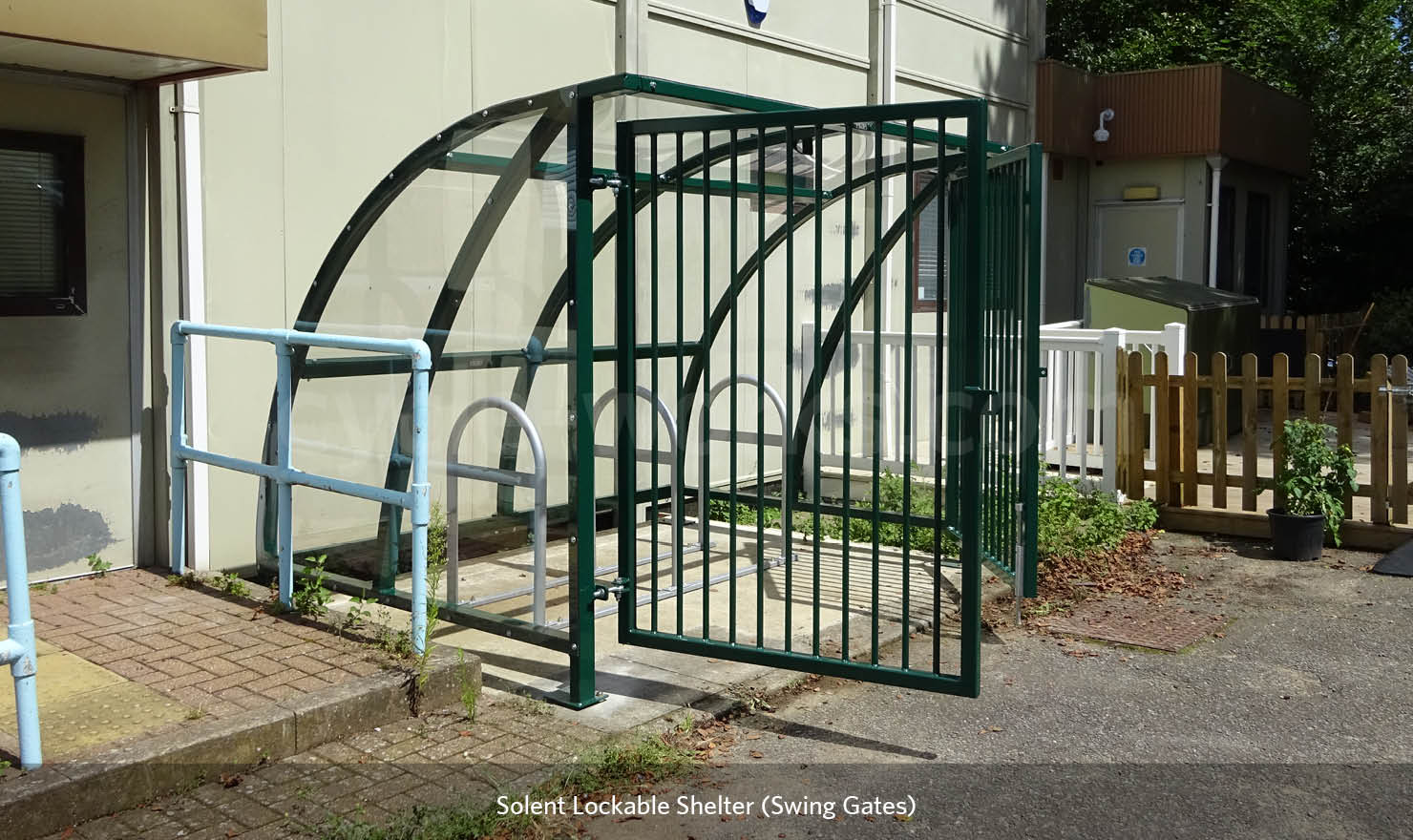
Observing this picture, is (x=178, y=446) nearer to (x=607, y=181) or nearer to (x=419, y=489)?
(x=419, y=489)

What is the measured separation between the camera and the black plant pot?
773cm

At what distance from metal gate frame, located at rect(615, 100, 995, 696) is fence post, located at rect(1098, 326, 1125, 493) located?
3.71 meters

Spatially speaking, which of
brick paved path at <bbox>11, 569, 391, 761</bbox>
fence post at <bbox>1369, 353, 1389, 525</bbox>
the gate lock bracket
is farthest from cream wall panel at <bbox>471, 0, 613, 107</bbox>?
fence post at <bbox>1369, 353, 1389, 525</bbox>

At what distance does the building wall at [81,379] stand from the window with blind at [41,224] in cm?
6

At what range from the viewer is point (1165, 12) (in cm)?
2183

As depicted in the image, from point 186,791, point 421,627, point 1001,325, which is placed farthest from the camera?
point 1001,325

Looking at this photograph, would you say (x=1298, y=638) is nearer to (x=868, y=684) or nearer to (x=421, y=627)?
(x=868, y=684)

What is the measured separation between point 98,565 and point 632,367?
2.91 metres

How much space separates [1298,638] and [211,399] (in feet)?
17.2

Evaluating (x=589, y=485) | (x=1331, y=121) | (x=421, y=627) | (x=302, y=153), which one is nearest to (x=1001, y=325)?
(x=589, y=485)

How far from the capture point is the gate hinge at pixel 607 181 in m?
4.83

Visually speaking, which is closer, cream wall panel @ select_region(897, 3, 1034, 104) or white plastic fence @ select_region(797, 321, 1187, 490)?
white plastic fence @ select_region(797, 321, 1187, 490)

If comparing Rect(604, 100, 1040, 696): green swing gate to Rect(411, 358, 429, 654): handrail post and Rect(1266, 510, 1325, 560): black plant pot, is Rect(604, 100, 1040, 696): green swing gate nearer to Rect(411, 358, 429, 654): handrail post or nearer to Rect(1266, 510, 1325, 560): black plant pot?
Rect(411, 358, 429, 654): handrail post

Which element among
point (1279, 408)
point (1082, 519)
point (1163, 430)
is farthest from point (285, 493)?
point (1279, 408)
